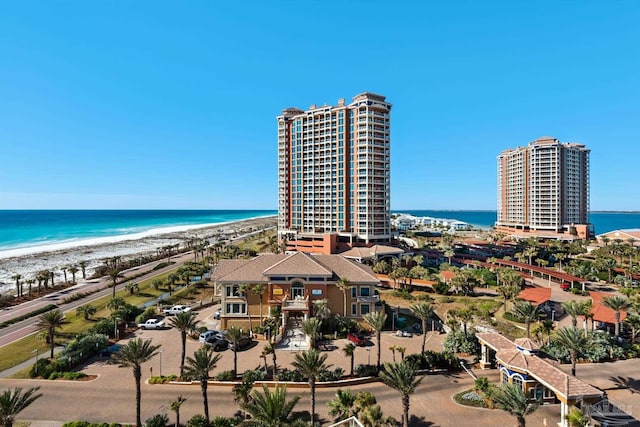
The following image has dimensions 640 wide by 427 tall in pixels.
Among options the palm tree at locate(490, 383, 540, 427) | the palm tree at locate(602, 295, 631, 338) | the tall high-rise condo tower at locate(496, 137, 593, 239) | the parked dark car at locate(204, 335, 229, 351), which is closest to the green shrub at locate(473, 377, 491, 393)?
the palm tree at locate(490, 383, 540, 427)

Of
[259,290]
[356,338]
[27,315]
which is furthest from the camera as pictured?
[27,315]

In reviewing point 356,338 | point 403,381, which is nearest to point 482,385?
point 403,381

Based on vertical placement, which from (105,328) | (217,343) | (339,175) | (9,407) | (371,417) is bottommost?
(217,343)

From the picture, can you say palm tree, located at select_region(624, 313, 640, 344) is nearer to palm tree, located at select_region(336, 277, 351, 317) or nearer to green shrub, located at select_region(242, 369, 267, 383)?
palm tree, located at select_region(336, 277, 351, 317)

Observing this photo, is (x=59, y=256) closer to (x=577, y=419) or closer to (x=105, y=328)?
(x=105, y=328)

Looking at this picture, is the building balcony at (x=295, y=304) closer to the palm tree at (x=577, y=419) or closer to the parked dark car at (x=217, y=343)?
the parked dark car at (x=217, y=343)

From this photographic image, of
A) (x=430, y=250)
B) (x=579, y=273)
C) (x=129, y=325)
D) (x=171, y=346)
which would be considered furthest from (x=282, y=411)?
(x=430, y=250)

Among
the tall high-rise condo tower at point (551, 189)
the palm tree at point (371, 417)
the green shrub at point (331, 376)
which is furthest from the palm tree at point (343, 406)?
the tall high-rise condo tower at point (551, 189)
